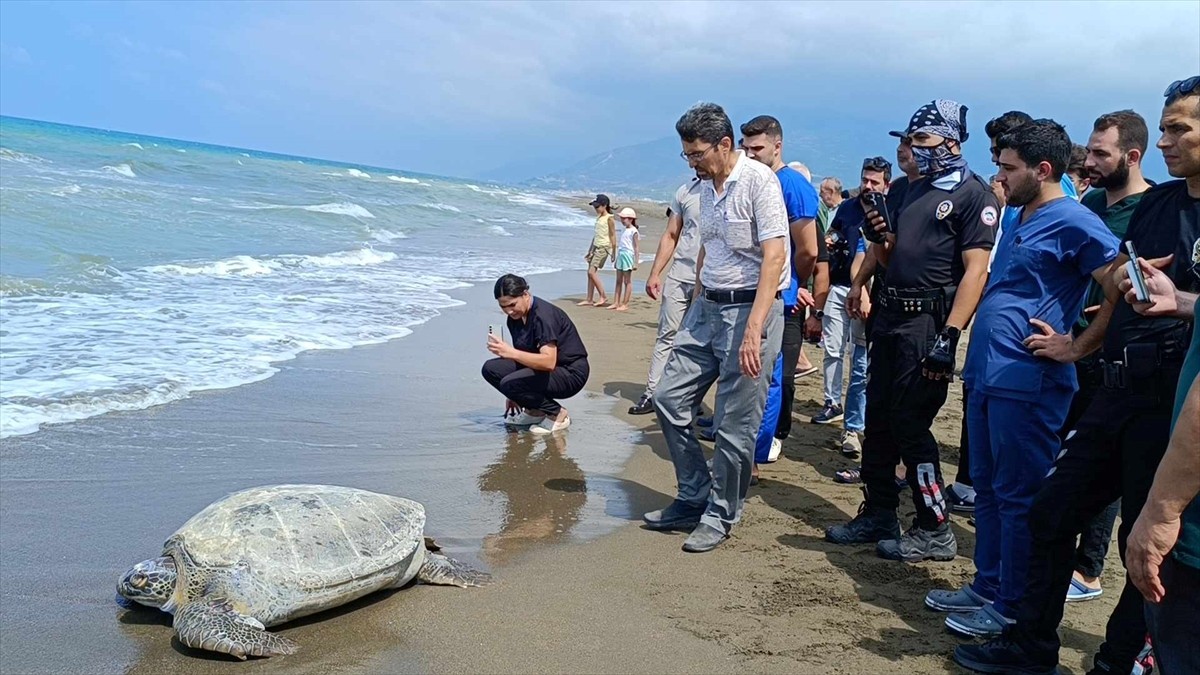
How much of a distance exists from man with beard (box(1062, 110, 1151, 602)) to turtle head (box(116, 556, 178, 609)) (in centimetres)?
369

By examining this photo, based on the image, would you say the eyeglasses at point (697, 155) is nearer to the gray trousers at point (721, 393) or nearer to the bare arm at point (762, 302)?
the bare arm at point (762, 302)

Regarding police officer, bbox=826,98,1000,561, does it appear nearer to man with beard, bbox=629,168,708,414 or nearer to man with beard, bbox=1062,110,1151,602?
man with beard, bbox=1062,110,1151,602


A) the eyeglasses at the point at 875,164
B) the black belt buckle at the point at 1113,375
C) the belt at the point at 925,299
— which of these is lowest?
the black belt buckle at the point at 1113,375

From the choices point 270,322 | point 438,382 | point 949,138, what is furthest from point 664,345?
point 270,322

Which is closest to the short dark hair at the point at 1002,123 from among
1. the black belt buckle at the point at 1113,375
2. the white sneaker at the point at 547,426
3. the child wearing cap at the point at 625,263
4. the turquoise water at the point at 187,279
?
the black belt buckle at the point at 1113,375

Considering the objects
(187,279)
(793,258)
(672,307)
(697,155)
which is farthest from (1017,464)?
(187,279)

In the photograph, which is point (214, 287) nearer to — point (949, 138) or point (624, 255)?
point (624, 255)

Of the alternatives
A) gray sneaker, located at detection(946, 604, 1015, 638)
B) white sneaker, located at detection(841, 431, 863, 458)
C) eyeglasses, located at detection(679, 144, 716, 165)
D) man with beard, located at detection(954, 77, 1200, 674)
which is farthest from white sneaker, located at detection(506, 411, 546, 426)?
man with beard, located at detection(954, 77, 1200, 674)

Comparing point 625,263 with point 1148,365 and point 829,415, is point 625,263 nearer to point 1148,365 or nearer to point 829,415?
point 829,415

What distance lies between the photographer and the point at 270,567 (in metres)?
3.47

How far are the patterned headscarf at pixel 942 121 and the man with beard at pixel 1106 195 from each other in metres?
0.54

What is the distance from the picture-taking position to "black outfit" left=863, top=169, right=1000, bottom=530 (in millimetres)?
3914

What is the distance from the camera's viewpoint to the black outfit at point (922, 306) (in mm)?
3914

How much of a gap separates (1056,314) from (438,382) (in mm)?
5278
